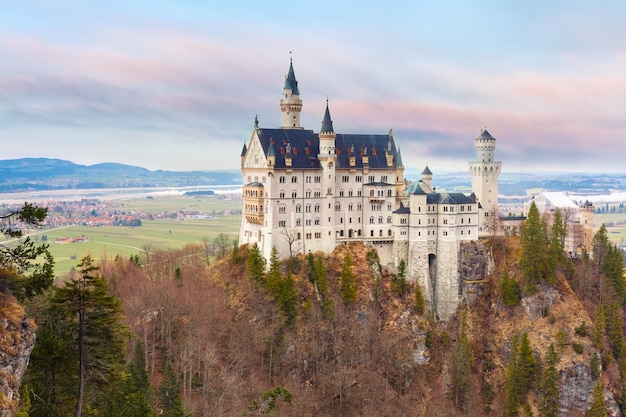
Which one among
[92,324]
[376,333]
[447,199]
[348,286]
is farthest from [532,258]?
[92,324]

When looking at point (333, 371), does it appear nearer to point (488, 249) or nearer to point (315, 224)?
point (315, 224)

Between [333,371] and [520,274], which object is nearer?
[333,371]

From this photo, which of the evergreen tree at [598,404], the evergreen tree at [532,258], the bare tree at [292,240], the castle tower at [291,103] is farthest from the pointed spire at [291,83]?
the evergreen tree at [598,404]

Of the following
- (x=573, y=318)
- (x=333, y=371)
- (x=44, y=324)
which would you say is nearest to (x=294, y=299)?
(x=333, y=371)

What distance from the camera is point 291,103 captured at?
347 feet

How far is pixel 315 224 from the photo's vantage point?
101m

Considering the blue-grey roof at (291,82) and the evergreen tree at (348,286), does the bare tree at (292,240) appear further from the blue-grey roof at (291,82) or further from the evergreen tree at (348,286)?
the blue-grey roof at (291,82)

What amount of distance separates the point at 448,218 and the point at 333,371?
30.2 m

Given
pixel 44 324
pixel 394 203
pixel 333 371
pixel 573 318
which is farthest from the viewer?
pixel 394 203

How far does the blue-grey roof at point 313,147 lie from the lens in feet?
329

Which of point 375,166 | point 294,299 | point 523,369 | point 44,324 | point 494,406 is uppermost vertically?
point 375,166

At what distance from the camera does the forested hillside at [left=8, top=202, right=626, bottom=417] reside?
3204 inches

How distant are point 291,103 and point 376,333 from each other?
37.7m

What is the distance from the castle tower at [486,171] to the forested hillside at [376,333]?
450 inches
